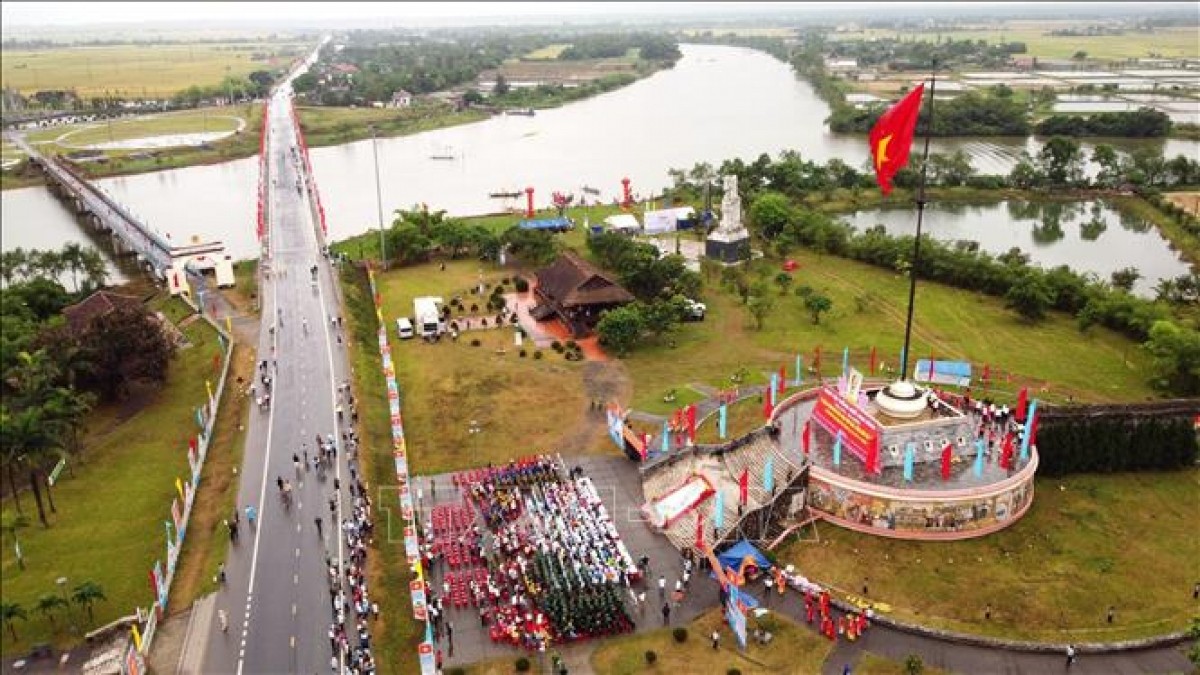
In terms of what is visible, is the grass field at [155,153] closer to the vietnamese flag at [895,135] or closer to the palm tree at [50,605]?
the palm tree at [50,605]

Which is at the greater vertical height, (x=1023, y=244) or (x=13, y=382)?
(x=13, y=382)

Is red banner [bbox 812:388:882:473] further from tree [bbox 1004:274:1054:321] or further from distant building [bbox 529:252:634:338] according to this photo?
tree [bbox 1004:274:1054:321]

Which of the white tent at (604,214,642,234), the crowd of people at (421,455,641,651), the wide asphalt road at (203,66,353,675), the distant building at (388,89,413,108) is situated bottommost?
the crowd of people at (421,455,641,651)

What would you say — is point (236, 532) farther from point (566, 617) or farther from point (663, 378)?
point (663, 378)

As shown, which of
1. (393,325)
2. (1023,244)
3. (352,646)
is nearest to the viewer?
(352,646)

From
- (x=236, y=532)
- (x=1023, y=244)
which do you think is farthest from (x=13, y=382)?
(x=1023, y=244)

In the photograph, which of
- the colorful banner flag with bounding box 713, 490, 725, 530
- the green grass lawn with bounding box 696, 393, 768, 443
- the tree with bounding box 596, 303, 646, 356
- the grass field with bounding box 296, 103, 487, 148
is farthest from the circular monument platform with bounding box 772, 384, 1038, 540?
the grass field with bounding box 296, 103, 487, 148
